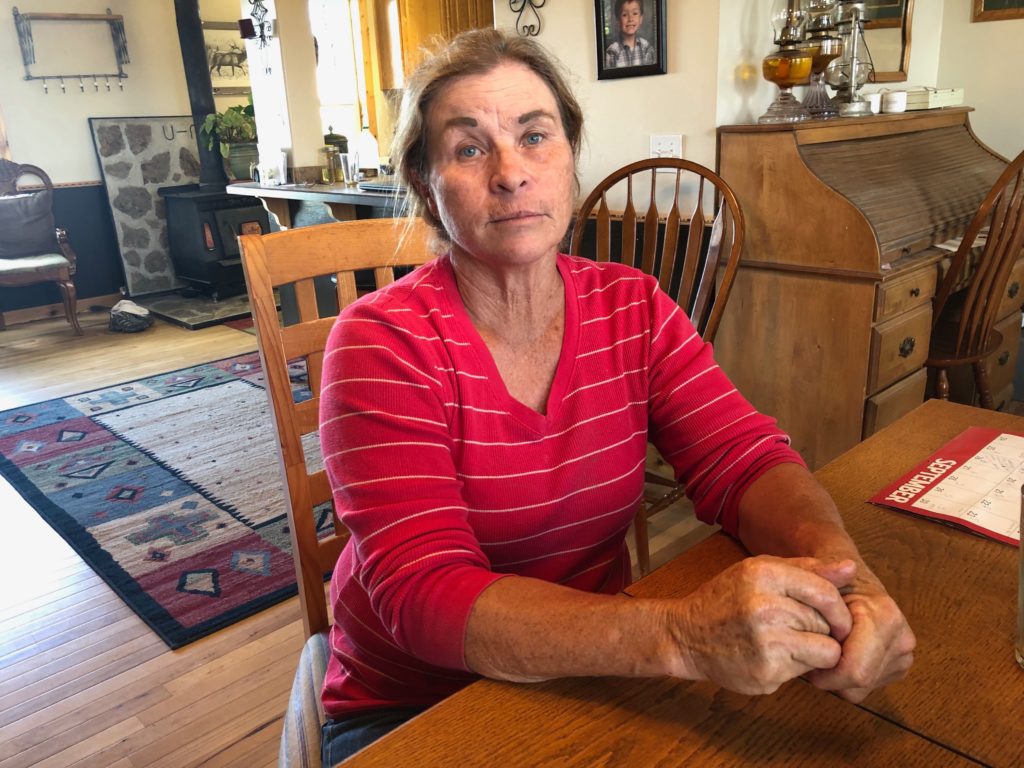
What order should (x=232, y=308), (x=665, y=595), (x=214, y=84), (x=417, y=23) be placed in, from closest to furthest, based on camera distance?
1. (x=665, y=595)
2. (x=417, y=23)
3. (x=232, y=308)
4. (x=214, y=84)

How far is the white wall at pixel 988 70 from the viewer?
3.14m

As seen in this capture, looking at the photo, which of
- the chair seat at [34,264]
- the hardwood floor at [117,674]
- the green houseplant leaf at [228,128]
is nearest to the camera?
the hardwood floor at [117,674]

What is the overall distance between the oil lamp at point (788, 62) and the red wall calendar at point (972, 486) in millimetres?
1419

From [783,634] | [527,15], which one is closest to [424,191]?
[783,634]

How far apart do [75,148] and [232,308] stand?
1.65 m

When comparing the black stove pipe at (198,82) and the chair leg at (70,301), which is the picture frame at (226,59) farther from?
the chair leg at (70,301)

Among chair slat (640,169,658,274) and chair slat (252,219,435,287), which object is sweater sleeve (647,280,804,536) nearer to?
chair slat (252,219,435,287)

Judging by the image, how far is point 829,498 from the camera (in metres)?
0.88

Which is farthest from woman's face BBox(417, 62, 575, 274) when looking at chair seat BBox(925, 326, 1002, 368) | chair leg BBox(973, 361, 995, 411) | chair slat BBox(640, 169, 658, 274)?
chair leg BBox(973, 361, 995, 411)

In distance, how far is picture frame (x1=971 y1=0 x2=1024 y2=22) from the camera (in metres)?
3.07

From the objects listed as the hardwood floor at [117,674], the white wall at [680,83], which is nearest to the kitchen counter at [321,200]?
the white wall at [680,83]

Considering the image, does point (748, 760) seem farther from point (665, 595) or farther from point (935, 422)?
point (935, 422)

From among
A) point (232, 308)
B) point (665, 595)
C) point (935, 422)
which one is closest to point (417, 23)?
point (232, 308)

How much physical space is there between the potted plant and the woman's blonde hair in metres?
5.11
